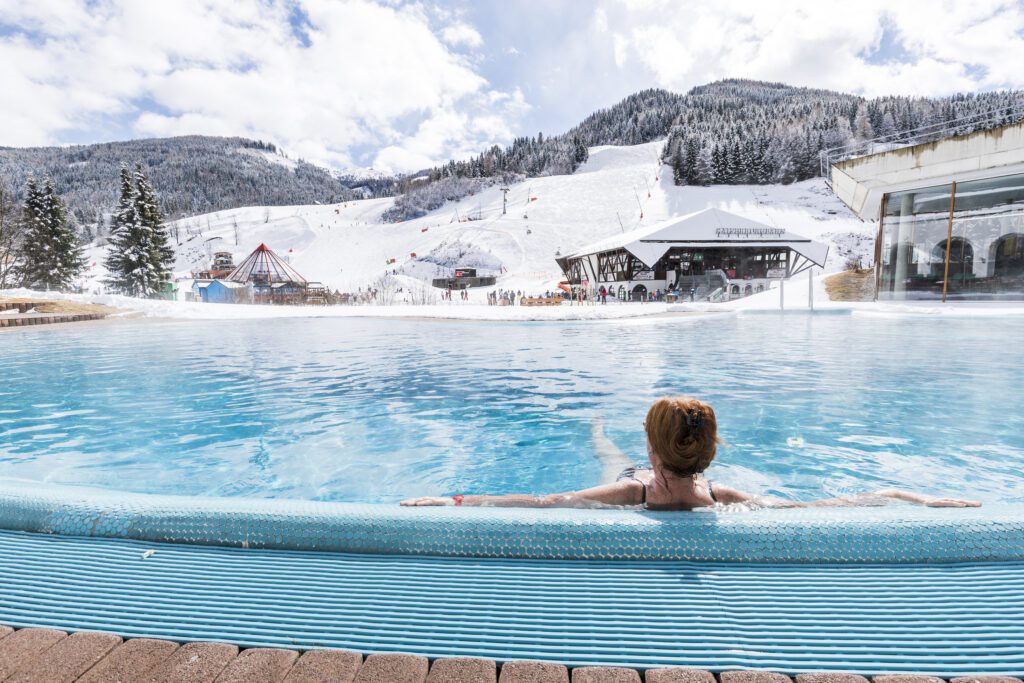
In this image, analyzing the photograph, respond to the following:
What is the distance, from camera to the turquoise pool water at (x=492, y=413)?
16.6 feet

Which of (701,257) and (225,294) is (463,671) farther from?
(225,294)

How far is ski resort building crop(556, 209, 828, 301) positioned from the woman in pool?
26833mm

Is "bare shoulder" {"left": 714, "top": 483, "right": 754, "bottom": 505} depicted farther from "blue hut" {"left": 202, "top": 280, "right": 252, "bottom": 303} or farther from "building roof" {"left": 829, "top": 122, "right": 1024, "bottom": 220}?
"blue hut" {"left": 202, "top": 280, "right": 252, "bottom": 303}

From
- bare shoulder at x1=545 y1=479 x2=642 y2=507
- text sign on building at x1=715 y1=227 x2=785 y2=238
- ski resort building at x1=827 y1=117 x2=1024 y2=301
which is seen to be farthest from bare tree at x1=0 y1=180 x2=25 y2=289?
ski resort building at x1=827 y1=117 x2=1024 y2=301

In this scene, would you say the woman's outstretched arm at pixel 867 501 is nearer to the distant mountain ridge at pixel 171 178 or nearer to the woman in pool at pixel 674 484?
the woman in pool at pixel 674 484

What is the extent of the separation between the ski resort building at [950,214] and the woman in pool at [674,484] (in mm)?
20109

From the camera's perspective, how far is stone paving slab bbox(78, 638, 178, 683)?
5.10 ft

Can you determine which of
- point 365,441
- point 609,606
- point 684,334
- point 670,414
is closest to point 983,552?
point 670,414

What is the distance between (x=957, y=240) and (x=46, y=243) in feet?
153

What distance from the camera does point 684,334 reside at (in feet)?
46.6

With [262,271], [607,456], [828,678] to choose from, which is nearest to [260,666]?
[828,678]

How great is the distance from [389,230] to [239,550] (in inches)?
2642

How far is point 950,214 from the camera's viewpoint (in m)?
18.2

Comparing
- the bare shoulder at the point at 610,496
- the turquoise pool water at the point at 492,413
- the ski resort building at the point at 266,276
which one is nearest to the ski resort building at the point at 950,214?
the turquoise pool water at the point at 492,413
